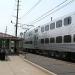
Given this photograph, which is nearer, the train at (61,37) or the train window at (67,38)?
the train at (61,37)

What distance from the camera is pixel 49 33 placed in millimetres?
33188

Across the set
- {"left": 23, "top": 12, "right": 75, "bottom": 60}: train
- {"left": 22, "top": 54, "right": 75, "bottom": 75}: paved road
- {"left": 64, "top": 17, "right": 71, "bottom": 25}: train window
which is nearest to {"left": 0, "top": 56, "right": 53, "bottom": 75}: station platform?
{"left": 22, "top": 54, "right": 75, "bottom": 75}: paved road

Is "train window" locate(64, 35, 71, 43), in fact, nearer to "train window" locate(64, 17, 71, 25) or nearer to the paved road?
"train window" locate(64, 17, 71, 25)

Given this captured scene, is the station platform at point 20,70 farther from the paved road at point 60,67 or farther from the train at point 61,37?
the train at point 61,37

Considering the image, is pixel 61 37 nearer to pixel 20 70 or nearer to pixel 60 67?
pixel 60 67

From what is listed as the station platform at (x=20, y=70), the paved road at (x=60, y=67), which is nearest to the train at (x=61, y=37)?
the paved road at (x=60, y=67)

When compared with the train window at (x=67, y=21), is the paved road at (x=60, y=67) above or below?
below

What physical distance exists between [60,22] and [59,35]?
1.40 meters

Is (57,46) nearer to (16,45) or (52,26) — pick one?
(52,26)

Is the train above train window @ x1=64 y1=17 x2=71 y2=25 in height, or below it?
below

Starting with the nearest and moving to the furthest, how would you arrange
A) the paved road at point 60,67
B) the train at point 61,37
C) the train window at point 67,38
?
the paved road at point 60,67, the train at point 61,37, the train window at point 67,38

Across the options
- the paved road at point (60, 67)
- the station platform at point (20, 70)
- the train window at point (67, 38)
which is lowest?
the station platform at point (20, 70)

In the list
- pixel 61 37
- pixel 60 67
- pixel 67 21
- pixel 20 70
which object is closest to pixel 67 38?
pixel 67 21

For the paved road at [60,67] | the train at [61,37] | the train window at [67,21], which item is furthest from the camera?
the train window at [67,21]
